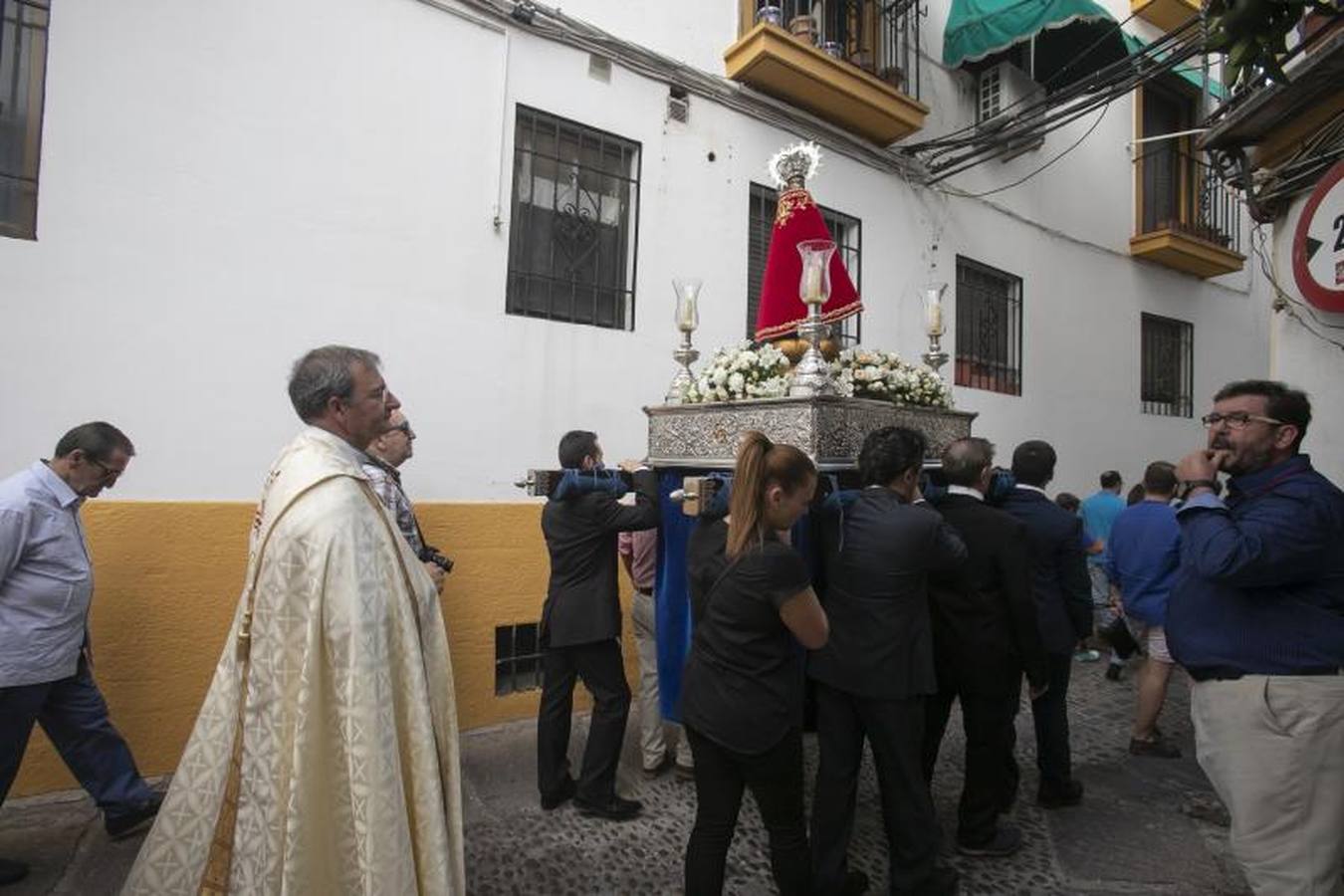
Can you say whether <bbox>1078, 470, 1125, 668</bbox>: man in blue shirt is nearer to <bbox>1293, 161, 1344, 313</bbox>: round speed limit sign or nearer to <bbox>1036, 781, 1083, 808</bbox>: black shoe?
<bbox>1293, 161, 1344, 313</bbox>: round speed limit sign

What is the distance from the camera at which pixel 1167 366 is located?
29.2ft

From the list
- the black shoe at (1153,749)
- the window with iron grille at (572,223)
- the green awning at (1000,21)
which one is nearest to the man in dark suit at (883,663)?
the black shoe at (1153,749)

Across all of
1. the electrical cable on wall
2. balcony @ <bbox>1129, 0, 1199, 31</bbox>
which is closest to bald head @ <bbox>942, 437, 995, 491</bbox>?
the electrical cable on wall

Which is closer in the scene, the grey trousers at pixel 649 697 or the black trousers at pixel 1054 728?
the black trousers at pixel 1054 728

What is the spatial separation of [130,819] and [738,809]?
2581mm

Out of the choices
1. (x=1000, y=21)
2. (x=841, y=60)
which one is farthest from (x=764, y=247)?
(x=1000, y=21)

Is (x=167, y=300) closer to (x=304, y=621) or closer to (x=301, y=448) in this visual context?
(x=301, y=448)

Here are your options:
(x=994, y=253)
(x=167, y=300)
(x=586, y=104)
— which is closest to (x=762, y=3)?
(x=586, y=104)

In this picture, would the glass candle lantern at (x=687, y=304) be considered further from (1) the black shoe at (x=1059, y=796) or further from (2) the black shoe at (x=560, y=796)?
(1) the black shoe at (x=1059, y=796)

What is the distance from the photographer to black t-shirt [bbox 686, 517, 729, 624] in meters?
2.40

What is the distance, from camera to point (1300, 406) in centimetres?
233

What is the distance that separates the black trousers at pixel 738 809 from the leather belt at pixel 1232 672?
4.36 feet

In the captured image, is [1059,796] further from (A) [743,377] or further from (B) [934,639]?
(A) [743,377]

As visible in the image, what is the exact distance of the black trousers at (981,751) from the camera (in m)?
3.04
